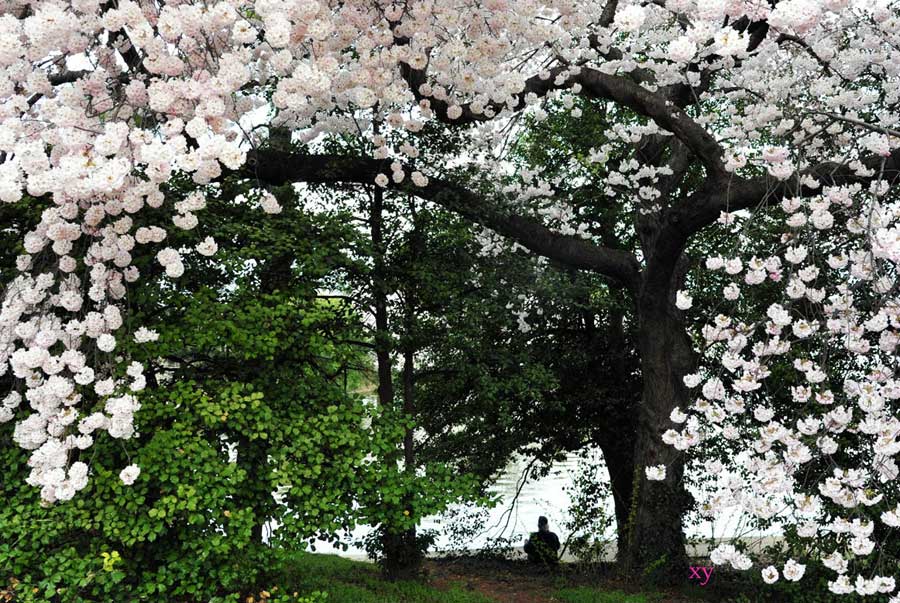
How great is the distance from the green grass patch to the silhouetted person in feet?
3.90

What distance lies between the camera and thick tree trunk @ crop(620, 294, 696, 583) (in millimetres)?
7836

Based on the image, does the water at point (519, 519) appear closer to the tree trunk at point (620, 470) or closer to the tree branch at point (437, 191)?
the tree trunk at point (620, 470)

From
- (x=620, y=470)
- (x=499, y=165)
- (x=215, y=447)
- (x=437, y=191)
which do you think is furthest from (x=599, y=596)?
(x=499, y=165)

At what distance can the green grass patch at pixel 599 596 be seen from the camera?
22.8 feet

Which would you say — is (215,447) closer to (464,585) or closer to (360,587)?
(360,587)

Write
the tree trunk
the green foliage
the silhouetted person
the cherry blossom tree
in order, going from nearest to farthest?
the cherry blossom tree, the green foliage, the silhouetted person, the tree trunk

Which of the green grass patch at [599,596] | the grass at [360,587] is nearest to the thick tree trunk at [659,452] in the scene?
the green grass patch at [599,596]

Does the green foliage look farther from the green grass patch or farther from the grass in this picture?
the green grass patch

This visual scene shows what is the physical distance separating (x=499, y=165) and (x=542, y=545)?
418 centimetres

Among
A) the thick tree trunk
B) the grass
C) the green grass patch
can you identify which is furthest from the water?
the grass

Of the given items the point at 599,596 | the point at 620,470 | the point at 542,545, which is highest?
the point at 620,470

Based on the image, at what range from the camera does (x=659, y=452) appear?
8117 mm

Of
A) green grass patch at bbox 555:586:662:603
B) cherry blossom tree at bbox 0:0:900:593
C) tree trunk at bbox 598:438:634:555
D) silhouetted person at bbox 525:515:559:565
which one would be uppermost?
cherry blossom tree at bbox 0:0:900:593

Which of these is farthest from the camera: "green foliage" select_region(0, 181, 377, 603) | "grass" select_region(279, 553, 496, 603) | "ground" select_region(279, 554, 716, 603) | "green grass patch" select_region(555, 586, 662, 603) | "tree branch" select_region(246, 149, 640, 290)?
"tree branch" select_region(246, 149, 640, 290)
